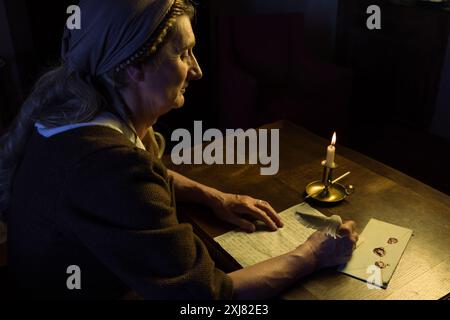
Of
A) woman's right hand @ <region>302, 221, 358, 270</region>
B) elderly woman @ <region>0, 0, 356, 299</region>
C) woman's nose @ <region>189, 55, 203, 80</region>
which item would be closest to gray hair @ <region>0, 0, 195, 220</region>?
elderly woman @ <region>0, 0, 356, 299</region>

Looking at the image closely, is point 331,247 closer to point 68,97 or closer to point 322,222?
point 322,222

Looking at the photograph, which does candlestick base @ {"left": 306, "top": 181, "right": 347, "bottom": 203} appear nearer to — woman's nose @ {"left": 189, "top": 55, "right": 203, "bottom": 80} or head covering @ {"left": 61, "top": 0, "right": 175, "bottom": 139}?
woman's nose @ {"left": 189, "top": 55, "right": 203, "bottom": 80}

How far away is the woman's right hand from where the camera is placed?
1057 mm

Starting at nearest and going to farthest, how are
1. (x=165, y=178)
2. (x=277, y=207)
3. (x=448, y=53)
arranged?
(x=165, y=178) → (x=277, y=207) → (x=448, y=53)

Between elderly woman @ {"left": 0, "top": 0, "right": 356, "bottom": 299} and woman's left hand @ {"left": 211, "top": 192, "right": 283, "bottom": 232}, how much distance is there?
19 mm

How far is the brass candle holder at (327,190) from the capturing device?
1316mm

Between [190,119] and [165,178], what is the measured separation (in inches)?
107

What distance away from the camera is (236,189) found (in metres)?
1.40

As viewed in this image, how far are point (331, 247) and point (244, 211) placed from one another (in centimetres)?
28

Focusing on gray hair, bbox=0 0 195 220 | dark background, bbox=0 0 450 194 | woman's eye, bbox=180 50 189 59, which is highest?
woman's eye, bbox=180 50 189 59

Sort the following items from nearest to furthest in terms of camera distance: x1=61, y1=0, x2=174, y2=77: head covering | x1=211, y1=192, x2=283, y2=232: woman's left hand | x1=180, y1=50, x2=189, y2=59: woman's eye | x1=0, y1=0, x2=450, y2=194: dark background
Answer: x1=61, y1=0, x2=174, y2=77: head covering < x1=180, y1=50, x2=189, y2=59: woman's eye < x1=211, y1=192, x2=283, y2=232: woman's left hand < x1=0, y1=0, x2=450, y2=194: dark background

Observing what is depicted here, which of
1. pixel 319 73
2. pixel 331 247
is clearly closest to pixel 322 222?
pixel 331 247

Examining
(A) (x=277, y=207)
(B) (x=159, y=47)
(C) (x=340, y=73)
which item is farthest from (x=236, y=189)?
(C) (x=340, y=73)
